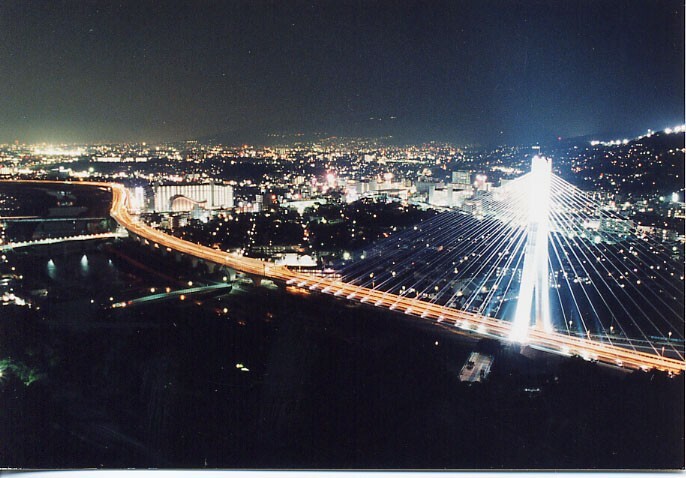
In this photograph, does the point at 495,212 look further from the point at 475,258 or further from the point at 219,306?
the point at 219,306

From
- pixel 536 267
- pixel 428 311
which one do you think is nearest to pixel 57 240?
pixel 428 311

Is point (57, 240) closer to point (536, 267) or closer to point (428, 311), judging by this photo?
point (428, 311)

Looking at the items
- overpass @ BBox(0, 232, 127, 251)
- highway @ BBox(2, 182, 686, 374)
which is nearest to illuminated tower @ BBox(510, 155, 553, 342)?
highway @ BBox(2, 182, 686, 374)

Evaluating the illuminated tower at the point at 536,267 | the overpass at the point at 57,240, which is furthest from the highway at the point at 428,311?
the overpass at the point at 57,240

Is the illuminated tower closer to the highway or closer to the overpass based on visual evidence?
the highway

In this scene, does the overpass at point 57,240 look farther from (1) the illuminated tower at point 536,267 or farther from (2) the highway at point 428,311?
(1) the illuminated tower at point 536,267
